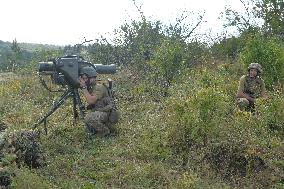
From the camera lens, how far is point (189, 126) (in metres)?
6.03

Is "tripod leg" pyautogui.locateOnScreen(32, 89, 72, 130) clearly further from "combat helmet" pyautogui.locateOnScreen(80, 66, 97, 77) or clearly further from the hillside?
"combat helmet" pyautogui.locateOnScreen(80, 66, 97, 77)

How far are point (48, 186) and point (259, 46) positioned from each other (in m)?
5.78

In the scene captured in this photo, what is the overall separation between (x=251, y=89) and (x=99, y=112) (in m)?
2.71

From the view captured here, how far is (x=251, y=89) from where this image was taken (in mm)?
8117

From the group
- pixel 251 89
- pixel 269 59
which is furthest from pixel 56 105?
pixel 269 59

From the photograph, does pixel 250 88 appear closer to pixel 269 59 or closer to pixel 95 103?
pixel 269 59

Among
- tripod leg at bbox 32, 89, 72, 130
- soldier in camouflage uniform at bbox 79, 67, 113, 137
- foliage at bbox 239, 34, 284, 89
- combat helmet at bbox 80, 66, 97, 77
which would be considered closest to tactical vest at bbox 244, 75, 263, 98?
foliage at bbox 239, 34, 284, 89

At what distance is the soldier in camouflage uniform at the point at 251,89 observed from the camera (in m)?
7.84

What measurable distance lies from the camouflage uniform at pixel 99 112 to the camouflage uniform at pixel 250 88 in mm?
2213

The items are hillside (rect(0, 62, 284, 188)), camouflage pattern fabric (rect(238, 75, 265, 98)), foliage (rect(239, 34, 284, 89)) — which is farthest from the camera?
foliage (rect(239, 34, 284, 89))

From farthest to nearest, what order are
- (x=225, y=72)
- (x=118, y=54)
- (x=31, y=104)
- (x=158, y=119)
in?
(x=118, y=54) → (x=225, y=72) → (x=31, y=104) → (x=158, y=119)

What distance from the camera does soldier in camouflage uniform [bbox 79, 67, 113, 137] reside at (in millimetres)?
7062

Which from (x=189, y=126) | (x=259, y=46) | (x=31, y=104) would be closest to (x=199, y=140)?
(x=189, y=126)

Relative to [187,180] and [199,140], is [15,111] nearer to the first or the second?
[199,140]
